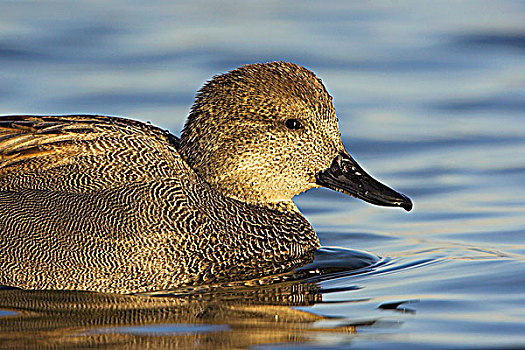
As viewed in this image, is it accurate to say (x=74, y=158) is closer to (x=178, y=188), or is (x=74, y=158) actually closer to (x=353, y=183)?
(x=178, y=188)

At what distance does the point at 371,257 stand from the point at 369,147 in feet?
8.38

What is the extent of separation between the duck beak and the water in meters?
0.41

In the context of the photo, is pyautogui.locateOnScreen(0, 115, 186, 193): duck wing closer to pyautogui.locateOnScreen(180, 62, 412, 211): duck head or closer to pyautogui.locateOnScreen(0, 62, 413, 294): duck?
pyautogui.locateOnScreen(0, 62, 413, 294): duck

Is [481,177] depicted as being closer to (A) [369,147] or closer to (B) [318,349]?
(A) [369,147]

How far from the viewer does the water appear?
5.52 metres

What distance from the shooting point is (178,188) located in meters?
6.60

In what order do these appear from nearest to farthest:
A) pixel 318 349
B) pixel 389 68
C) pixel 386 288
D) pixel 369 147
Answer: pixel 318 349, pixel 386 288, pixel 369 147, pixel 389 68

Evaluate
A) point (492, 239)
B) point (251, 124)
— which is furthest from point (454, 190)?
point (251, 124)

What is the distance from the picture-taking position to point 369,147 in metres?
9.55

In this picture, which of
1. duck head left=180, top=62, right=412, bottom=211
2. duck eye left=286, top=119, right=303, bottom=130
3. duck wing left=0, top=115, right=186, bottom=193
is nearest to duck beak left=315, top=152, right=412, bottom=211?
duck head left=180, top=62, right=412, bottom=211

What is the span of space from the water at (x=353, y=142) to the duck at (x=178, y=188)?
20cm

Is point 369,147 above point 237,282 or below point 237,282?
above

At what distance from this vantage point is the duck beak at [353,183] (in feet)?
23.0

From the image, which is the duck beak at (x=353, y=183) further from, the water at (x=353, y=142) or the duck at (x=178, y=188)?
the water at (x=353, y=142)
